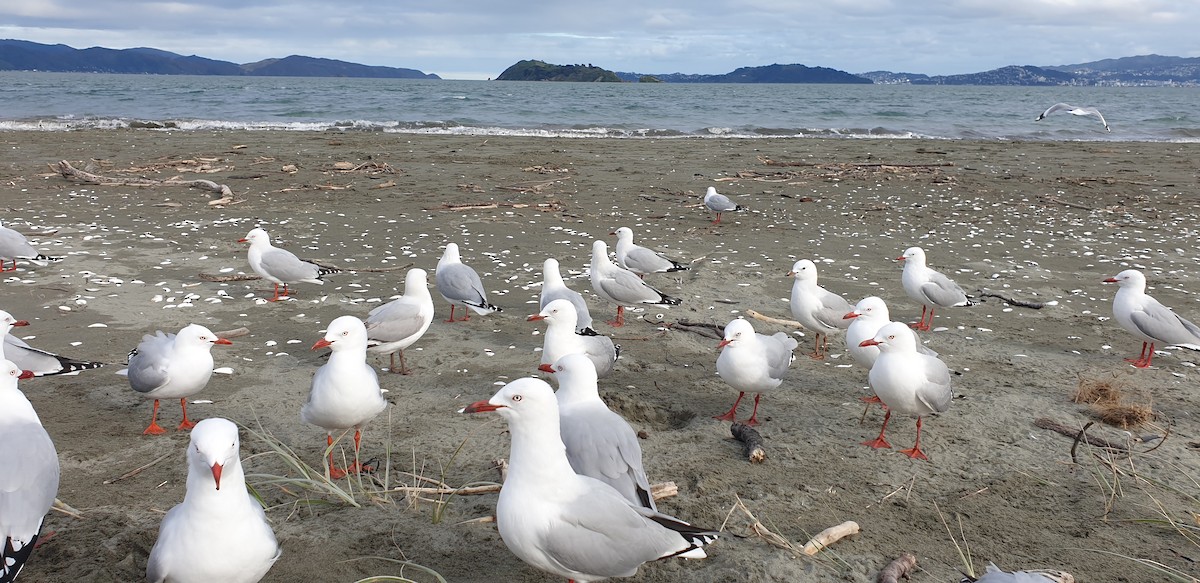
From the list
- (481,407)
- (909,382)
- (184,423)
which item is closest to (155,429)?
(184,423)

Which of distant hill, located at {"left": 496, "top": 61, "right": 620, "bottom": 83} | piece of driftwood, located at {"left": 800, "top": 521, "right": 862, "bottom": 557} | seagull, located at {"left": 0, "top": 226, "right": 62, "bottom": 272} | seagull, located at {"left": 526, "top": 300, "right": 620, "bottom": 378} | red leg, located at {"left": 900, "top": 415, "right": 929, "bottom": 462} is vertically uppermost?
distant hill, located at {"left": 496, "top": 61, "right": 620, "bottom": 83}

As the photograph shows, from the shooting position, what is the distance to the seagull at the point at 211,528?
3164 millimetres

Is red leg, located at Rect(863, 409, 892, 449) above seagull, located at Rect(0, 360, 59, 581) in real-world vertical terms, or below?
below

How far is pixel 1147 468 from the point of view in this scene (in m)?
4.84

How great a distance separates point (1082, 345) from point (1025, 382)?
149 cm

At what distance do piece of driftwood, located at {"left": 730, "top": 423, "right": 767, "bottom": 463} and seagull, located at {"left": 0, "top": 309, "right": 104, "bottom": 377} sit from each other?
4461 millimetres

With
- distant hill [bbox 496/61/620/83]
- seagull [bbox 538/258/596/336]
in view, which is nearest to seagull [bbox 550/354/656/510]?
seagull [bbox 538/258/596/336]

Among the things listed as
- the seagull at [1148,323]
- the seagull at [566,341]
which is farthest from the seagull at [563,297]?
the seagull at [1148,323]

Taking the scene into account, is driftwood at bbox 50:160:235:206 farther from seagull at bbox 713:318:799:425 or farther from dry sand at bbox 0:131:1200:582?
seagull at bbox 713:318:799:425

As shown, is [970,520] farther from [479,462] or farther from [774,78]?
[774,78]

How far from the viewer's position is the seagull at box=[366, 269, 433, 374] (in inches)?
248

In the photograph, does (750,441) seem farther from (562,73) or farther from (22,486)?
(562,73)

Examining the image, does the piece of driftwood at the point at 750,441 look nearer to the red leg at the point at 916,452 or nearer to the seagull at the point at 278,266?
the red leg at the point at 916,452

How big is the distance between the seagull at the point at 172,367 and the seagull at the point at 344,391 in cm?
89
